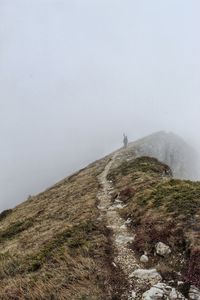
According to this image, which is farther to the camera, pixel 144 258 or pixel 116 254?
pixel 116 254

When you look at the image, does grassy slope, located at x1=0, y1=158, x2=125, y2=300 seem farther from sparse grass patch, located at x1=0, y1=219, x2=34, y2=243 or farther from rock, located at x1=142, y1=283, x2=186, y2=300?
sparse grass patch, located at x1=0, y1=219, x2=34, y2=243

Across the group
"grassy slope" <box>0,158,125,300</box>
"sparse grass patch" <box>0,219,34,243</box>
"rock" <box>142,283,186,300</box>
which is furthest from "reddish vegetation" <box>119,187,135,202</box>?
"rock" <box>142,283,186,300</box>

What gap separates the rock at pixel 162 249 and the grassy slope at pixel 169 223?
0.22 meters

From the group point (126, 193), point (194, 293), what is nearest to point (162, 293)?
point (194, 293)

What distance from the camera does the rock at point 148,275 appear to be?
43.2 ft

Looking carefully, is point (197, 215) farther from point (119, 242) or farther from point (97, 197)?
point (97, 197)

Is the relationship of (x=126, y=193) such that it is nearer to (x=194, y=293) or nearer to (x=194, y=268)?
(x=194, y=268)

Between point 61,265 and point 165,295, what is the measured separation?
5.24m

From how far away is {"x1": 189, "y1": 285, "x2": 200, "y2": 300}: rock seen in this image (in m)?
11.9

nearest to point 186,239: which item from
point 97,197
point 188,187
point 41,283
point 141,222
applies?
point 141,222

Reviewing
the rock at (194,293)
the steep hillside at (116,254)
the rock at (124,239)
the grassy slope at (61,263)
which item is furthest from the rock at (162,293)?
the rock at (124,239)

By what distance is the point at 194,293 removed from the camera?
473 inches

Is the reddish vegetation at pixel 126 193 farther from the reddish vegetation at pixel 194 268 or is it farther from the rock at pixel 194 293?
the rock at pixel 194 293

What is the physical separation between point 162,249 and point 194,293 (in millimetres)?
3567
